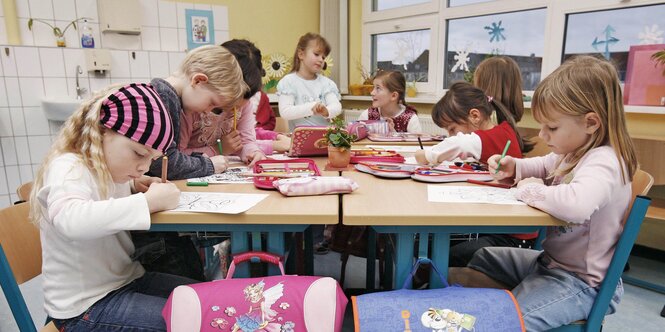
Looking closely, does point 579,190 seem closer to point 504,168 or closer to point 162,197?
point 504,168

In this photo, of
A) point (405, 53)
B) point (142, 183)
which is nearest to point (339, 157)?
point (142, 183)

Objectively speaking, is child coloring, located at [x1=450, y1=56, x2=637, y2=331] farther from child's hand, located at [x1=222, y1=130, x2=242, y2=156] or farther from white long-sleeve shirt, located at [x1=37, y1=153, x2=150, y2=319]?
child's hand, located at [x1=222, y1=130, x2=242, y2=156]

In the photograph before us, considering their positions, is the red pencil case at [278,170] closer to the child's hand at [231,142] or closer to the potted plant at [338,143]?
the potted plant at [338,143]

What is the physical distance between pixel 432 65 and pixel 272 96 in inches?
56.8

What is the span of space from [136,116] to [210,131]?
66cm

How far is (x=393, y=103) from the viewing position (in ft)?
9.17

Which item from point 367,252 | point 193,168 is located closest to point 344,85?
point 367,252

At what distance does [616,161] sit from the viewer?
1013 mm

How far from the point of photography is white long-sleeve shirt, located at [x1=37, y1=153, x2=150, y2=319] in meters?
0.89

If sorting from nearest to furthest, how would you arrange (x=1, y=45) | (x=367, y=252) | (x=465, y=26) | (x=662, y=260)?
(x=367, y=252)
(x=662, y=260)
(x=1, y=45)
(x=465, y=26)

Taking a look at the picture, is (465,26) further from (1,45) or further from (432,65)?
(1,45)

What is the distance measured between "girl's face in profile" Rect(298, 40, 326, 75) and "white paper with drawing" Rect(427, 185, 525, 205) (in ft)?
5.52

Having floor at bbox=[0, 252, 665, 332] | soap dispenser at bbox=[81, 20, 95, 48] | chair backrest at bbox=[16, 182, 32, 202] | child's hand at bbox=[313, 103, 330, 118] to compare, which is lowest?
floor at bbox=[0, 252, 665, 332]

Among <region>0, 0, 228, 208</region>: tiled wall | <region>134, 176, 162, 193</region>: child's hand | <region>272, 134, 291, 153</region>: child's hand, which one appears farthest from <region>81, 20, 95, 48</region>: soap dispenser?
<region>134, 176, 162, 193</region>: child's hand
